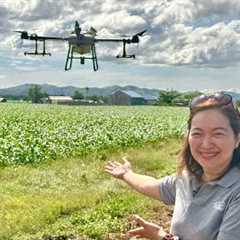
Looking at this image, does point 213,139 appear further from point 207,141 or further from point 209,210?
point 209,210

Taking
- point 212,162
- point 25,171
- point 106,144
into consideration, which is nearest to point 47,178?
point 25,171

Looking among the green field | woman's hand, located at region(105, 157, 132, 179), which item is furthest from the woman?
the green field

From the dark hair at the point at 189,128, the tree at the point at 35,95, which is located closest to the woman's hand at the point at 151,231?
the dark hair at the point at 189,128

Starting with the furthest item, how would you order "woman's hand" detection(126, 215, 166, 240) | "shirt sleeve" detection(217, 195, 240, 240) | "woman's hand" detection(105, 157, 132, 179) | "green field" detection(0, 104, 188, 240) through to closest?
1. "green field" detection(0, 104, 188, 240)
2. "woman's hand" detection(105, 157, 132, 179)
3. "woman's hand" detection(126, 215, 166, 240)
4. "shirt sleeve" detection(217, 195, 240, 240)

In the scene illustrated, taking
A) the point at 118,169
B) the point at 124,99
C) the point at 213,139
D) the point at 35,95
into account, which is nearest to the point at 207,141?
the point at 213,139

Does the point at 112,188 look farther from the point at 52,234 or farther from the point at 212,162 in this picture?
the point at 212,162

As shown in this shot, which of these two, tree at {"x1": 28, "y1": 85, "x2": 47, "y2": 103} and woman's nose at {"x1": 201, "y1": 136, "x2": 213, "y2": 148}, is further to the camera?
tree at {"x1": 28, "y1": 85, "x2": 47, "y2": 103}

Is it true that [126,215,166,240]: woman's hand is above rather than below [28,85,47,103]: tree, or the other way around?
above

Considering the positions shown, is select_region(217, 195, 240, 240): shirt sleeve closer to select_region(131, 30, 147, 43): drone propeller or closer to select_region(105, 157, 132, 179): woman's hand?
select_region(105, 157, 132, 179): woman's hand

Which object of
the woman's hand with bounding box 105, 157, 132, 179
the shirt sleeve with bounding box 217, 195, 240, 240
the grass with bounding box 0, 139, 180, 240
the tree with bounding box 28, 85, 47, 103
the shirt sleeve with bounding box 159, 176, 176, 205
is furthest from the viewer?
the tree with bounding box 28, 85, 47, 103
